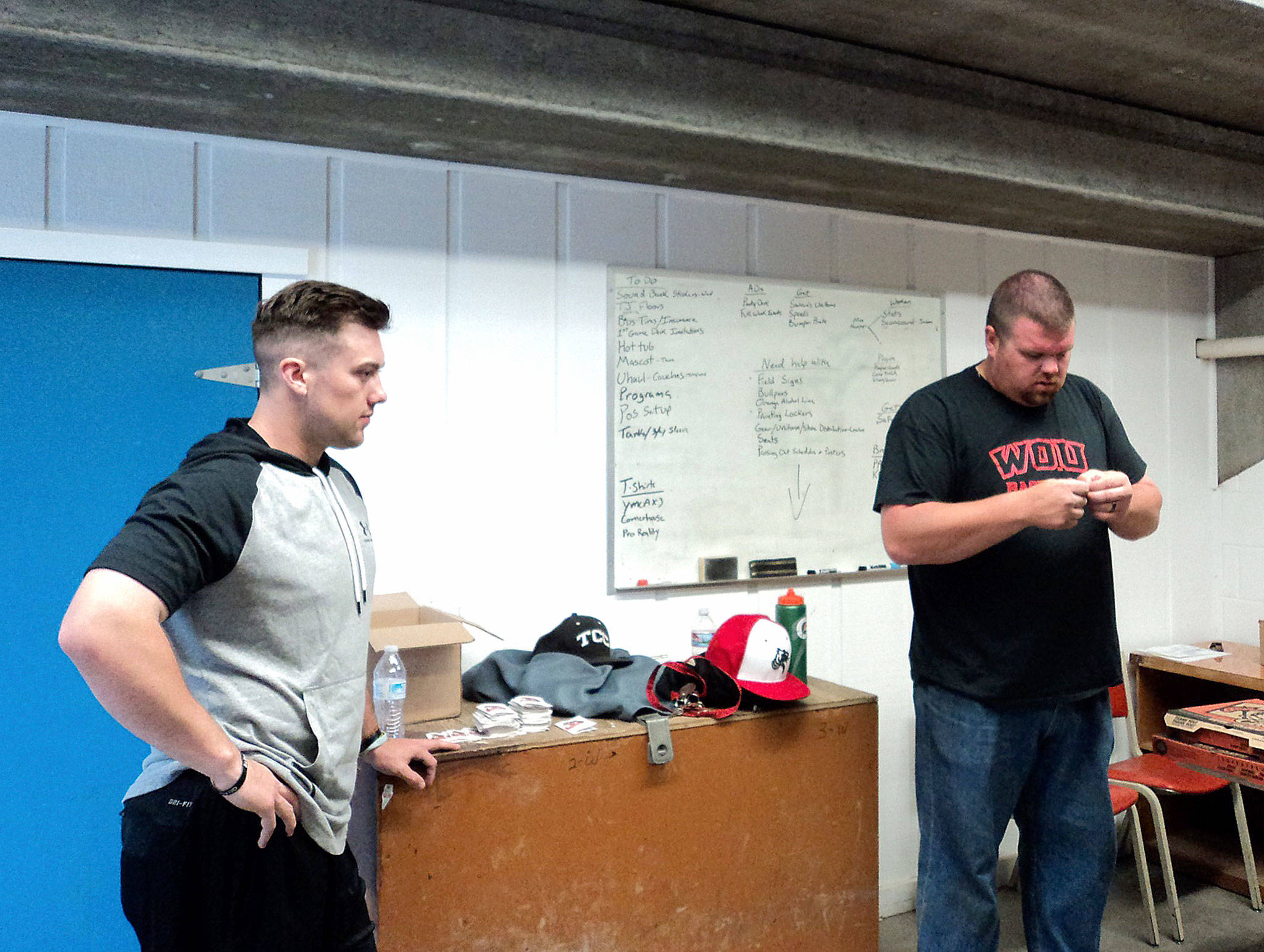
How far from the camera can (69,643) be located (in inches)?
44.1

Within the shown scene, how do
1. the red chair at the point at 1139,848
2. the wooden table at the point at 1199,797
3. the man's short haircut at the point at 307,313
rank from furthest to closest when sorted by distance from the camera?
the wooden table at the point at 1199,797 → the red chair at the point at 1139,848 → the man's short haircut at the point at 307,313

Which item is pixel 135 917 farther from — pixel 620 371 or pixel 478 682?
pixel 620 371

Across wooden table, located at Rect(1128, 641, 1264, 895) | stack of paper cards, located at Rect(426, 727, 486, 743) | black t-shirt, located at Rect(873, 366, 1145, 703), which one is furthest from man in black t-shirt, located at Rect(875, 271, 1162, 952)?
wooden table, located at Rect(1128, 641, 1264, 895)

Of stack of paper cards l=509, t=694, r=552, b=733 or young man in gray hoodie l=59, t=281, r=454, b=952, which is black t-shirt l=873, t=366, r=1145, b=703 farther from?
young man in gray hoodie l=59, t=281, r=454, b=952

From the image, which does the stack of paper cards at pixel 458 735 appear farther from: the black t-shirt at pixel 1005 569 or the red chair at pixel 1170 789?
the red chair at pixel 1170 789

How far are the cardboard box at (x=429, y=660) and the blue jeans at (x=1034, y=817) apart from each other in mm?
1035

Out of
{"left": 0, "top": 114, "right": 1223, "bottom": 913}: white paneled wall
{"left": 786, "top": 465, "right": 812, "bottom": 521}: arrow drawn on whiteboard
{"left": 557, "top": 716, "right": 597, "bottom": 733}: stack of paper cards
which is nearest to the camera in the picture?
{"left": 557, "top": 716, "right": 597, "bottom": 733}: stack of paper cards

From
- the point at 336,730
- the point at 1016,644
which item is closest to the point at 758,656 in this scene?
the point at 1016,644

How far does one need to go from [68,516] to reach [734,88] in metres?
1.85

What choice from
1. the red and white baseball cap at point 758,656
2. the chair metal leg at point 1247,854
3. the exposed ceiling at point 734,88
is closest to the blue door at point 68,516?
the exposed ceiling at point 734,88

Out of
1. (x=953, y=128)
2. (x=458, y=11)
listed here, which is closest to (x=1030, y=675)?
(x=953, y=128)

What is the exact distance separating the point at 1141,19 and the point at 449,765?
7.55 ft

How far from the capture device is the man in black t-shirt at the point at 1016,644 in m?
1.86

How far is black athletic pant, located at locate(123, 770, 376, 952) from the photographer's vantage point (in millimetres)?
1313
